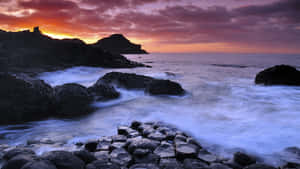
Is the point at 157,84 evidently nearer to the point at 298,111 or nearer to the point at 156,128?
the point at 156,128

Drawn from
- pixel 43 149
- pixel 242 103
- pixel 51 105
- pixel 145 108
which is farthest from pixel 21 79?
pixel 242 103

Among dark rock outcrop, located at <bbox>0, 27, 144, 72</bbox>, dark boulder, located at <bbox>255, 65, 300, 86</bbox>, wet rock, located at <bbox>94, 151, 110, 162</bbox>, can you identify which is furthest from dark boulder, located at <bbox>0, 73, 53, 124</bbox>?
dark boulder, located at <bbox>255, 65, 300, 86</bbox>

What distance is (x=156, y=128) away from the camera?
14.1 ft

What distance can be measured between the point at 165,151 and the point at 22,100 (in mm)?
4595

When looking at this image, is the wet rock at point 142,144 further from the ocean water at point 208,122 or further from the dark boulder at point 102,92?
the dark boulder at point 102,92

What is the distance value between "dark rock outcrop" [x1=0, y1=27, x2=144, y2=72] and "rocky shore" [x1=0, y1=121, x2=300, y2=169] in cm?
1275

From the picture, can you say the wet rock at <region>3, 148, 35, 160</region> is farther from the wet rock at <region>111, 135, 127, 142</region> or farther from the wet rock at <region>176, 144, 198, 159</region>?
the wet rock at <region>176, 144, 198, 159</region>

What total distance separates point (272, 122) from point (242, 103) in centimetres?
234

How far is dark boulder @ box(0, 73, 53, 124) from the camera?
5164 millimetres

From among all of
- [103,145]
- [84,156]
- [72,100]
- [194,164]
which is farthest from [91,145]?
[72,100]

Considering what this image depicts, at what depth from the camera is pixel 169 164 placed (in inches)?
105

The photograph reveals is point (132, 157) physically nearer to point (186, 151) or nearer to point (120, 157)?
point (120, 157)

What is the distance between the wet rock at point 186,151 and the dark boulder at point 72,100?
13.0 ft

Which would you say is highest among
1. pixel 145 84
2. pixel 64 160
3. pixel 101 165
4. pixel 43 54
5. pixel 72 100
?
pixel 43 54
